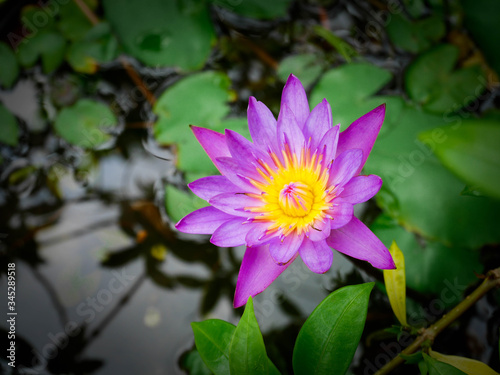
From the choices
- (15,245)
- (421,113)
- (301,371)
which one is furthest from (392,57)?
(15,245)

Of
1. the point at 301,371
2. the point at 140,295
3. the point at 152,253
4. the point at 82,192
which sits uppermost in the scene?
the point at 301,371

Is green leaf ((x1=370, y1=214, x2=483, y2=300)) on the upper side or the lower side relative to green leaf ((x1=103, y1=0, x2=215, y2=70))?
lower

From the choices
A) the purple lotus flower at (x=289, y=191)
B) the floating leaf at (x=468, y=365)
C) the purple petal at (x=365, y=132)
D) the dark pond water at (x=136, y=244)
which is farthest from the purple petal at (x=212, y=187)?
the floating leaf at (x=468, y=365)

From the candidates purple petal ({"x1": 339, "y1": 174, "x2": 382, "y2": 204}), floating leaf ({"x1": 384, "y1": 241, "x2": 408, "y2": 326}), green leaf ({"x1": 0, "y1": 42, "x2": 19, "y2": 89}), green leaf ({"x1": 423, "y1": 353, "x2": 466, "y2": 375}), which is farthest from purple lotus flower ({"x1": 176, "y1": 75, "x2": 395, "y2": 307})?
green leaf ({"x1": 0, "y1": 42, "x2": 19, "y2": 89})

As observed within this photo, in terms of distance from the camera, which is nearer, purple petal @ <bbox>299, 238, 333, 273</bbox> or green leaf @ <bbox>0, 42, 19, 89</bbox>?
purple petal @ <bbox>299, 238, 333, 273</bbox>

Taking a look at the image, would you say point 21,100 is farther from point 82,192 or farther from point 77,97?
point 82,192

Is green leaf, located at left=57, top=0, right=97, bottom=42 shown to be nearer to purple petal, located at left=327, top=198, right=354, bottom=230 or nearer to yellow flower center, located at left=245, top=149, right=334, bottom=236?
yellow flower center, located at left=245, top=149, right=334, bottom=236

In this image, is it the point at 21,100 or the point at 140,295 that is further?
the point at 21,100

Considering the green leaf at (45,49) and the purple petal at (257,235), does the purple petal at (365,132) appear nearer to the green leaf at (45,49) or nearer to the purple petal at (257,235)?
the purple petal at (257,235)
